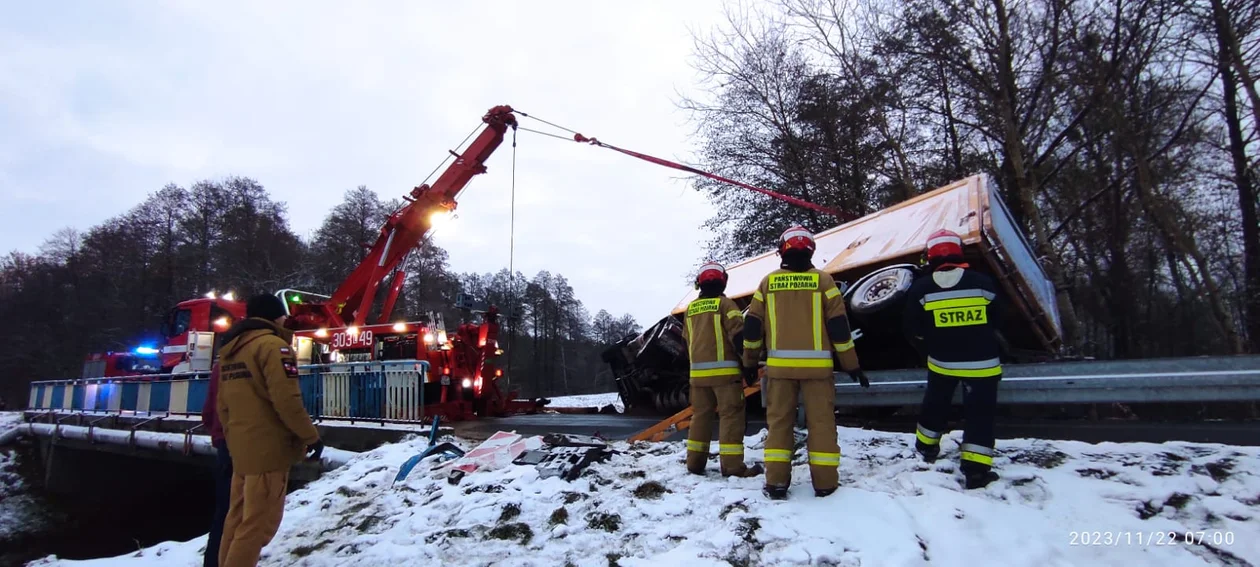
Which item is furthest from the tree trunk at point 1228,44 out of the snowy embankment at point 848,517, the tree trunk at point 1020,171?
the snowy embankment at point 848,517

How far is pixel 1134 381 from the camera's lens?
383 centimetres

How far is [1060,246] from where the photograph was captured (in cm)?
1677

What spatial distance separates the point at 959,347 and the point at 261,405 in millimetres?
3976

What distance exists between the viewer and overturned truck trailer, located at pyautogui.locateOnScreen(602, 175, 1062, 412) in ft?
16.7

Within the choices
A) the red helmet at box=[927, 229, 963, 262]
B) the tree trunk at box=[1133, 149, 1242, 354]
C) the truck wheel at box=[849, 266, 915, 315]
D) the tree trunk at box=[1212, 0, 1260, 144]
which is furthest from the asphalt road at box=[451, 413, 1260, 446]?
the tree trunk at box=[1133, 149, 1242, 354]

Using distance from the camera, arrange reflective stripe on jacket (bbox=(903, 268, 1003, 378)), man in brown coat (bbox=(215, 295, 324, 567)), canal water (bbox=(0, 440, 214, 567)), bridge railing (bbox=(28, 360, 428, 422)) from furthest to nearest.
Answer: canal water (bbox=(0, 440, 214, 567))
bridge railing (bbox=(28, 360, 428, 422))
reflective stripe on jacket (bbox=(903, 268, 1003, 378))
man in brown coat (bbox=(215, 295, 324, 567))

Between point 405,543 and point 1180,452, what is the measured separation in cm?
462

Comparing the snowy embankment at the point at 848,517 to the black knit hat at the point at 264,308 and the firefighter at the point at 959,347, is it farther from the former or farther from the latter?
the black knit hat at the point at 264,308

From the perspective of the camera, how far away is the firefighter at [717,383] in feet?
13.1

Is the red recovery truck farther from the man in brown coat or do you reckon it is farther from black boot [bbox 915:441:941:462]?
black boot [bbox 915:441:941:462]

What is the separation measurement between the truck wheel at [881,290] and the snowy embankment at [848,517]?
1.04 metres

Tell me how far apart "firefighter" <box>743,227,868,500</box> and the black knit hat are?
2874mm
